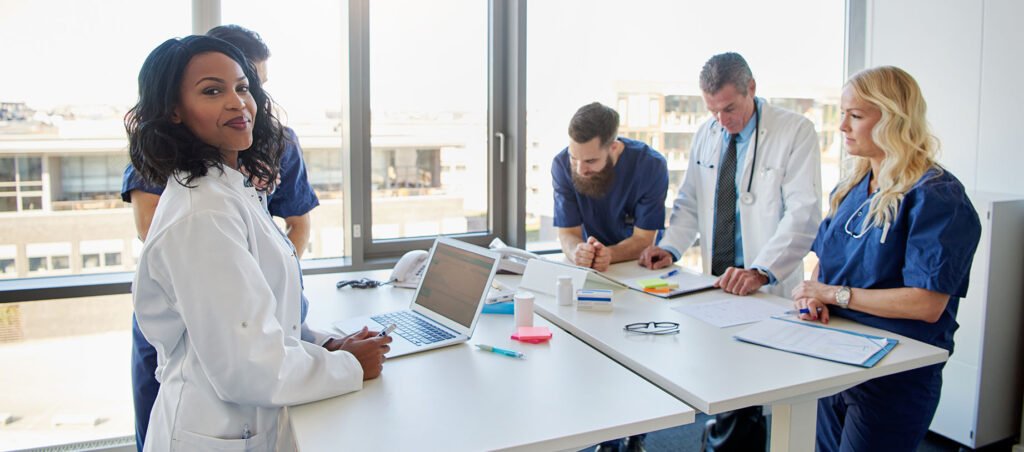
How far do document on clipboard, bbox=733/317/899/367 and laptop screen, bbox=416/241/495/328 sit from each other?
0.72 metres

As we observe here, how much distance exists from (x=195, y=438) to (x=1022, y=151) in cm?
341

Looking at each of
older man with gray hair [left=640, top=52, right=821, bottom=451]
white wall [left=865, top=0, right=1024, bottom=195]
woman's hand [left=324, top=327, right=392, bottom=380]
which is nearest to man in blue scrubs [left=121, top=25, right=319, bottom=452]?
woman's hand [left=324, top=327, right=392, bottom=380]

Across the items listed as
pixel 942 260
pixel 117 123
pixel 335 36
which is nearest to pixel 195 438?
pixel 942 260

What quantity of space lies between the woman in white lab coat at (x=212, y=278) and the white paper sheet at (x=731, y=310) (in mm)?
1086

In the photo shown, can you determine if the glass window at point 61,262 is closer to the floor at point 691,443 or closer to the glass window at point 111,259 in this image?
the glass window at point 111,259

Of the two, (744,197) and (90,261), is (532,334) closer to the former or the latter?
(744,197)

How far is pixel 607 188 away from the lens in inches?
120

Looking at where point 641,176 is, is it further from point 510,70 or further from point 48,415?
point 48,415

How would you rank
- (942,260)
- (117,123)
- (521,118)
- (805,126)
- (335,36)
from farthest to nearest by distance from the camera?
(521,118)
(335,36)
(117,123)
(805,126)
(942,260)

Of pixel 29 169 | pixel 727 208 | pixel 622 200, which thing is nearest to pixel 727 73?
pixel 727 208

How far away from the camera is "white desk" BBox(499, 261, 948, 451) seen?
1609 millimetres

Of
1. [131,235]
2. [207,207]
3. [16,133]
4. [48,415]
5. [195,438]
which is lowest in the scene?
[48,415]

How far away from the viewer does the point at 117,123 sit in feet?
9.87

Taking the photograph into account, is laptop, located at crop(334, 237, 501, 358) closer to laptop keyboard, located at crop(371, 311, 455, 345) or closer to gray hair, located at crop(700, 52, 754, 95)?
laptop keyboard, located at crop(371, 311, 455, 345)
